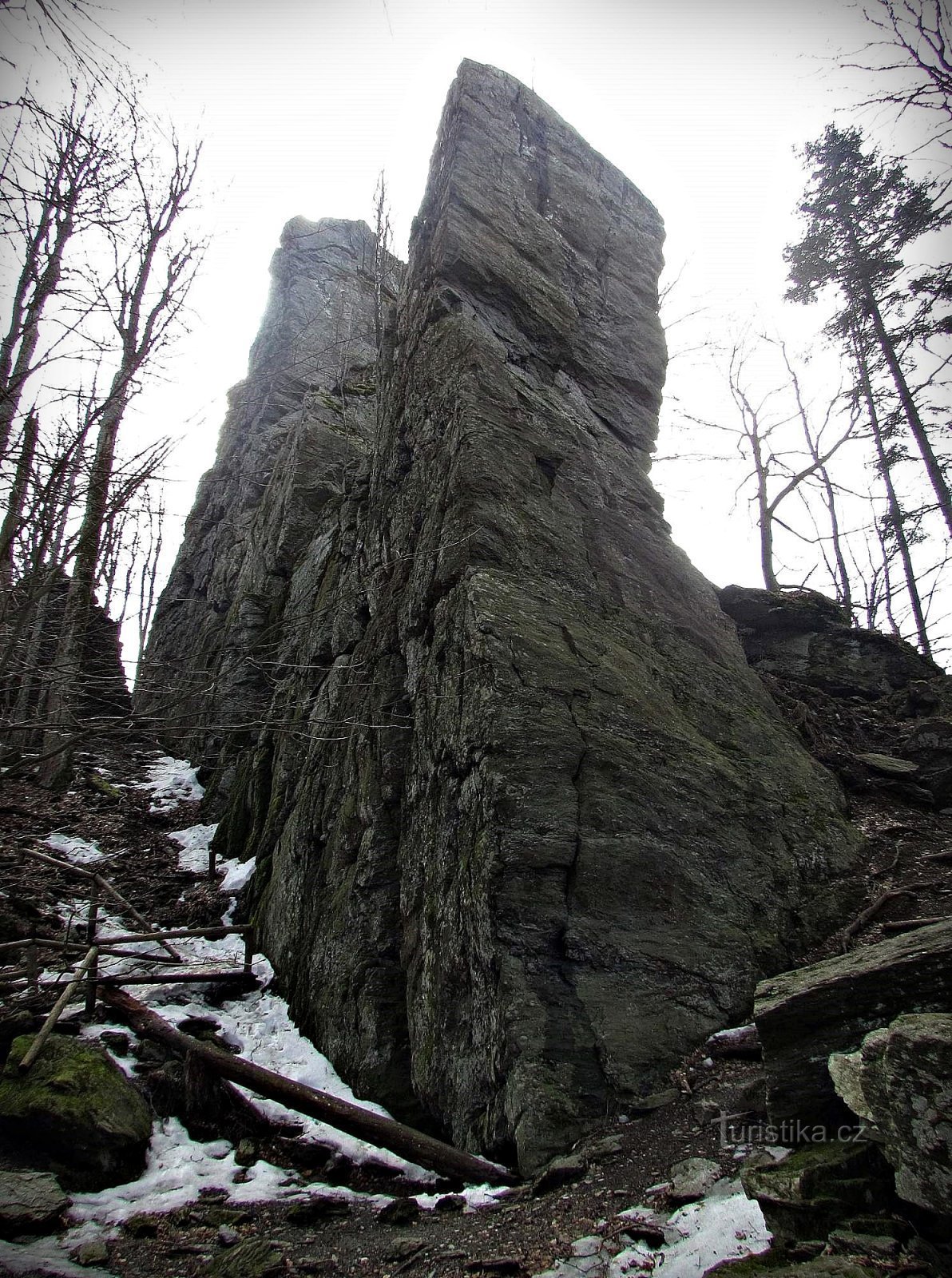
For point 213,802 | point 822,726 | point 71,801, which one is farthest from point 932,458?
point 71,801

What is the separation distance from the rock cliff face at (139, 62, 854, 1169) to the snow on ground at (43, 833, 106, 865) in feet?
5.84

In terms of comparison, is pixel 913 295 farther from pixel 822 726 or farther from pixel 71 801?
pixel 71 801

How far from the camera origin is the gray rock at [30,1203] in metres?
3.30

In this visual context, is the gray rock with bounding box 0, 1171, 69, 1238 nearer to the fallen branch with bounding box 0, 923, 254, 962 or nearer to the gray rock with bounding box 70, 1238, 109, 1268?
the gray rock with bounding box 70, 1238, 109, 1268

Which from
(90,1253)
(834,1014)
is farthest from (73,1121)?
(834,1014)

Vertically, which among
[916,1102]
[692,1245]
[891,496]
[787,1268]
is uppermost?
[891,496]

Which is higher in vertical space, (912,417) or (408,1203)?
(912,417)

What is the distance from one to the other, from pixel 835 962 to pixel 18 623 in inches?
190

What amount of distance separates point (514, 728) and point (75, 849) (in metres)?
7.17

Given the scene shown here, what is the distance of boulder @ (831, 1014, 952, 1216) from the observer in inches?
78.7

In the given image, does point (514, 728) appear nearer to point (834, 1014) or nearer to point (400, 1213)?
point (834, 1014)

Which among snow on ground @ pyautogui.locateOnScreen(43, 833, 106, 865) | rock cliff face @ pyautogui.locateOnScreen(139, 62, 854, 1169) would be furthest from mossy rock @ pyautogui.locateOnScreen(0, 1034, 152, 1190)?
snow on ground @ pyautogui.locateOnScreen(43, 833, 106, 865)

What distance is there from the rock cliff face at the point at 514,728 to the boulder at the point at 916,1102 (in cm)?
188

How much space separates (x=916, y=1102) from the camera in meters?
2.11
